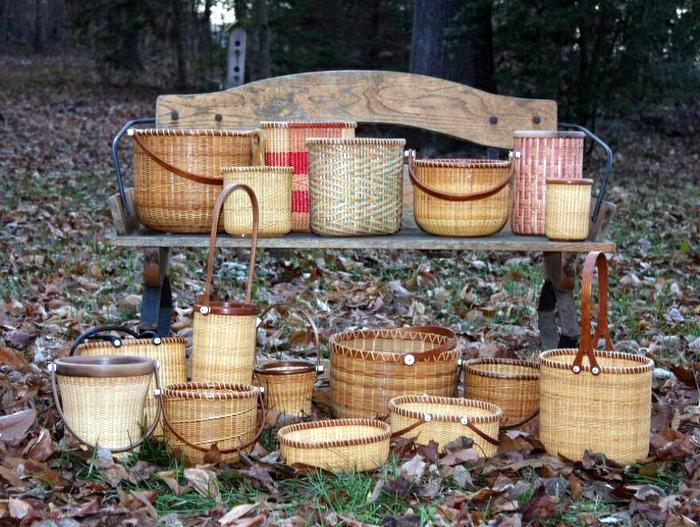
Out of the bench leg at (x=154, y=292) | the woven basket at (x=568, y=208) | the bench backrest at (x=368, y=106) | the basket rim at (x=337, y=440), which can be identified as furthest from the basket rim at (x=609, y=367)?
the bench leg at (x=154, y=292)

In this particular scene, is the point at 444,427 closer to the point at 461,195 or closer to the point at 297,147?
the point at 461,195

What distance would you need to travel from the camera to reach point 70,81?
66.6 feet

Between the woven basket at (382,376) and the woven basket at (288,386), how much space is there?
3.4 inches

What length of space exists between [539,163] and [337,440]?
4.47 feet

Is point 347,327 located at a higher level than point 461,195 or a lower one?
lower

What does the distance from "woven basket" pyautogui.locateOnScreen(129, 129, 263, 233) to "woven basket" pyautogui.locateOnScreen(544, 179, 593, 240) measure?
1118 mm

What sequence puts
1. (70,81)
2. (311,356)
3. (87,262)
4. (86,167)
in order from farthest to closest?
1. (70,81)
2. (86,167)
3. (87,262)
4. (311,356)

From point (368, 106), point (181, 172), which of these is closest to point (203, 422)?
point (181, 172)

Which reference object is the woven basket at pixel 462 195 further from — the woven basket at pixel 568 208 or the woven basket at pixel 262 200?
the woven basket at pixel 262 200

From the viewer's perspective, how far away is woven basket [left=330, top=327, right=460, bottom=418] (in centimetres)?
339

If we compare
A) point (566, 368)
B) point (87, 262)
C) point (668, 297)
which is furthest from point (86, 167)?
point (566, 368)

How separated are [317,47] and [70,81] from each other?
18.3 ft

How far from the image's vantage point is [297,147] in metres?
3.80

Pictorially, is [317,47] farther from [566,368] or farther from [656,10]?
[566,368]
